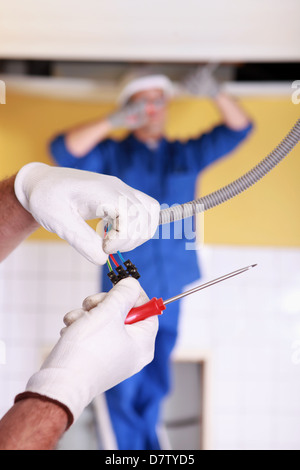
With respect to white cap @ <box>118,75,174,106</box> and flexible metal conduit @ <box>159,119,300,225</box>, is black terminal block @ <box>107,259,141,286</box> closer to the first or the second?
flexible metal conduit @ <box>159,119,300,225</box>

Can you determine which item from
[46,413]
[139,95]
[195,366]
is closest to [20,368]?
[195,366]

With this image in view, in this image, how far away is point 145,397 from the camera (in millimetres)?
1296

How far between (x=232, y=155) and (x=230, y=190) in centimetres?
84

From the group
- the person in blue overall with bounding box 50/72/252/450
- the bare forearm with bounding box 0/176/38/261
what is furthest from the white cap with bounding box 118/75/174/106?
the bare forearm with bounding box 0/176/38/261

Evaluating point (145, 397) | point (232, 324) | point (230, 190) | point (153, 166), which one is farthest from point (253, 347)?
point (230, 190)

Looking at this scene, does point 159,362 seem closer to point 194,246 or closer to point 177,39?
point 194,246

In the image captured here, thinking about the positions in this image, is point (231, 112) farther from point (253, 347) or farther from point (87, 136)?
point (253, 347)

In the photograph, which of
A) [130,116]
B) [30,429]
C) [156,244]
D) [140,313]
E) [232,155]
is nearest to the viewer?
[30,429]

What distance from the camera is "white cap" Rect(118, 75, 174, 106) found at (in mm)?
1213

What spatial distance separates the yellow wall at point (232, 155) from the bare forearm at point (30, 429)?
0.90 meters

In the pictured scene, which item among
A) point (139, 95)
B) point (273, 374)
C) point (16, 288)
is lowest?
point (273, 374)

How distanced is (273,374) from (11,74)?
1229 millimetres

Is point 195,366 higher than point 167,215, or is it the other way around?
point 167,215

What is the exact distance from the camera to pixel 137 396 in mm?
1283
